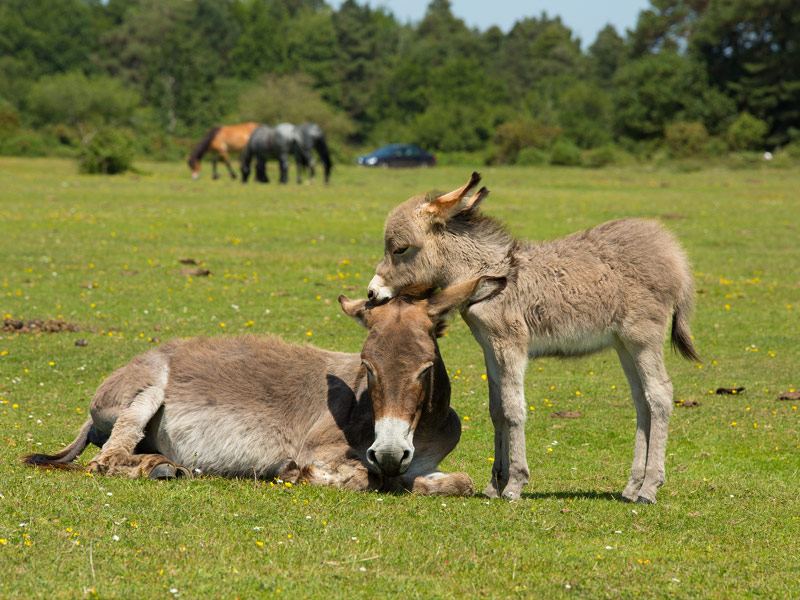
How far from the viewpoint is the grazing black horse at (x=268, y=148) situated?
44000mm

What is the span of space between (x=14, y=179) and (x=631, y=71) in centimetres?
5961

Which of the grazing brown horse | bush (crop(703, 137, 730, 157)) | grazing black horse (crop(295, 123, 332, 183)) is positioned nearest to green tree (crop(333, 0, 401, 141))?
bush (crop(703, 137, 730, 157))

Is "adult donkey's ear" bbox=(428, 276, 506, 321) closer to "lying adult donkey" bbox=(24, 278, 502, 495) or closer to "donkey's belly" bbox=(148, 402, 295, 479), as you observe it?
"lying adult donkey" bbox=(24, 278, 502, 495)

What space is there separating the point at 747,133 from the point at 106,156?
160ft

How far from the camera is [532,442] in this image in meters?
10.2

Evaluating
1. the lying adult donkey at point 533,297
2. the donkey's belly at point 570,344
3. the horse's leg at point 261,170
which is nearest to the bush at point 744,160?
the horse's leg at point 261,170

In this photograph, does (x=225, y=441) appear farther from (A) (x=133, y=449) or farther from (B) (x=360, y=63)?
(B) (x=360, y=63)

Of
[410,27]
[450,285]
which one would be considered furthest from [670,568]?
[410,27]

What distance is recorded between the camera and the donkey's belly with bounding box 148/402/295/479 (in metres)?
7.98

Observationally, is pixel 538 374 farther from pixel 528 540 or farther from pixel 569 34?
pixel 569 34

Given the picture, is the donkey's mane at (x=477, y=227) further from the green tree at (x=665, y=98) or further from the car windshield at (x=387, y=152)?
the green tree at (x=665, y=98)

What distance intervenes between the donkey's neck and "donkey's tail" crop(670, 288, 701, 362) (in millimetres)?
1606

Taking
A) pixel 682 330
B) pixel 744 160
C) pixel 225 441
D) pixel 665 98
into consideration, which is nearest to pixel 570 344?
pixel 682 330

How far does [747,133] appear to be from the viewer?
68.9 m
